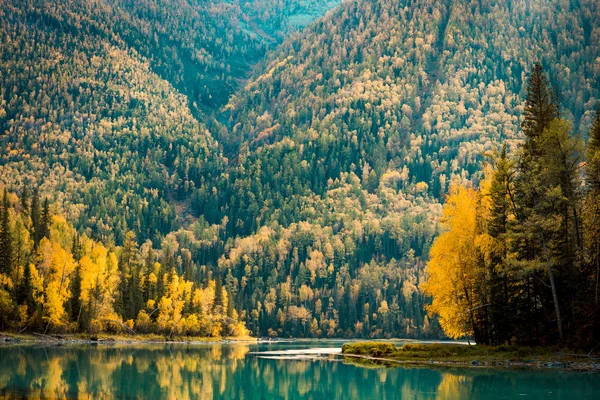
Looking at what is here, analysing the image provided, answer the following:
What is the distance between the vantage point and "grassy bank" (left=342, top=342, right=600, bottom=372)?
225 feet

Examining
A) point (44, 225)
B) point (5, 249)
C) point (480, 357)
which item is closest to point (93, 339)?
point (5, 249)

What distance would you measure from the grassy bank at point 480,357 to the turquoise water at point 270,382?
3.83 m

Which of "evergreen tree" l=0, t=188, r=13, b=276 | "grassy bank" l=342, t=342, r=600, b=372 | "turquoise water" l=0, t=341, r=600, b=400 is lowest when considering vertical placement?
"turquoise water" l=0, t=341, r=600, b=400

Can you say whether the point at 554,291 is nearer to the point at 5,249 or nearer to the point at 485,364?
the point at 485,364

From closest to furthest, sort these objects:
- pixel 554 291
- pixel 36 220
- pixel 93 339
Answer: pixel 554 291 → pixel 93 339 → pixel 36 220

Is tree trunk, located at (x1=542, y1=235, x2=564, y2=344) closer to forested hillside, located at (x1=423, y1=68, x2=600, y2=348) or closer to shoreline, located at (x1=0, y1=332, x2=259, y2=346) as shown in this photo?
forested hillside, located at (x1=423, y1=68, x2=600, y2=348)

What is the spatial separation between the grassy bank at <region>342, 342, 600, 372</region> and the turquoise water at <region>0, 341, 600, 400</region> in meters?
3.83

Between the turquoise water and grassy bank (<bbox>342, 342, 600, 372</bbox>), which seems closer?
the turquoise water

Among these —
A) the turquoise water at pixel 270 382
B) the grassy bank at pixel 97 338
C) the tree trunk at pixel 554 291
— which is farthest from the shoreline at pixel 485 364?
the grassy bank at pixel 97 338

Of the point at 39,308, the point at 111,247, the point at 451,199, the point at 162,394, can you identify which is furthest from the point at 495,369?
the point at 111,247

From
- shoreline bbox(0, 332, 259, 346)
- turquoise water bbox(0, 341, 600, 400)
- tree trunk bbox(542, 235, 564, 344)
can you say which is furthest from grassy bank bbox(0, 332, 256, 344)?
tree trunk bbox(542, 235, 564, 344)

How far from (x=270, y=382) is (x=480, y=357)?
23.0 meters

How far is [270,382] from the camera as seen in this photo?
64.6 metres

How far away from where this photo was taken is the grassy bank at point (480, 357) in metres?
68.6
